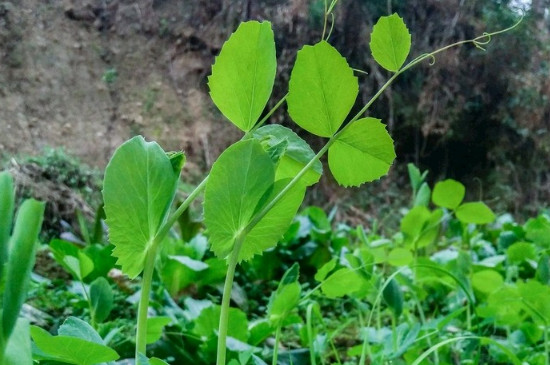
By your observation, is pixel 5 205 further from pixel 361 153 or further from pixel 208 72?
pixel 208 72

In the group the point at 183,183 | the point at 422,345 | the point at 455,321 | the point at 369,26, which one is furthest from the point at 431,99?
the point at 422,345

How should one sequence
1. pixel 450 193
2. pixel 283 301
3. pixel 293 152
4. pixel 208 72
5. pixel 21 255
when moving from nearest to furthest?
pixel 21 255, pixel 293 152, pixel 283 301, pixel 450 193, pixel 208 72

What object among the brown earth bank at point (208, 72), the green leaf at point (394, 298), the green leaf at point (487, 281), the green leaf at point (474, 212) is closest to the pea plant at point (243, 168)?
the green leaf at point (394, 298)

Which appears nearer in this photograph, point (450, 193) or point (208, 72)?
point (450, 193)

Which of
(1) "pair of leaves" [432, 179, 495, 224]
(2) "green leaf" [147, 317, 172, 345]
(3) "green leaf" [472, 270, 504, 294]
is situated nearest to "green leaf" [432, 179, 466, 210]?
(1) "pair of leaves" [432, 179, 495, 224]

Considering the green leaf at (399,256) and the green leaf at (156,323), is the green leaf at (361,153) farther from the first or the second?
the green leaf at (399,256)

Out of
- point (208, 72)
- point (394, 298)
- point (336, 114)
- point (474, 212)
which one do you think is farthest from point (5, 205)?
point (208, 72)

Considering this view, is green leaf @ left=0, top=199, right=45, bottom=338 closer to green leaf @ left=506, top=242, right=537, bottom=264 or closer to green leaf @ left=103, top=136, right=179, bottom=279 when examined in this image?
green leaf @ left=103, top=136, right=179, bottom=279

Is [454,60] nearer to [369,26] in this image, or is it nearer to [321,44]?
[369,26]
